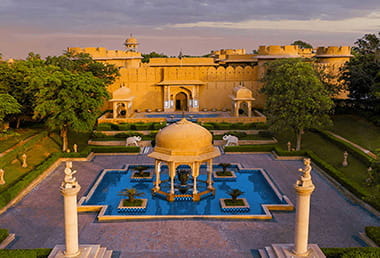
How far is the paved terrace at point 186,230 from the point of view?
1354cm

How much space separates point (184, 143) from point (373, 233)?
9.61 meters

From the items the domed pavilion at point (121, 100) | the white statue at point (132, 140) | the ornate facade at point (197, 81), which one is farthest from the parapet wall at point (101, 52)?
the white statue at point (132, 140)

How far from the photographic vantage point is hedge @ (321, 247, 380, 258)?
464 inches

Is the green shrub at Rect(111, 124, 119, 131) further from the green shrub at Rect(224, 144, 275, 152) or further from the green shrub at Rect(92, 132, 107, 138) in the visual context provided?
the green shrub at Rect(224, 144, 275, 152)

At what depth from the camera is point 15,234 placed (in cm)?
1466

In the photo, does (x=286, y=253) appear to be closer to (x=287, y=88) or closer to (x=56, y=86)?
(x=287, y=88)

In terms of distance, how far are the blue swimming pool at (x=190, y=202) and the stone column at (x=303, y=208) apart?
4585 millimetres

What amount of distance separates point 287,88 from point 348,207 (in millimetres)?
11890

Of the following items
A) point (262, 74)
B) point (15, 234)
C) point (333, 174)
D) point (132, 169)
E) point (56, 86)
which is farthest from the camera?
point (262, 74)

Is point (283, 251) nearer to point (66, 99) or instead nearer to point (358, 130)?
point (66, 99)

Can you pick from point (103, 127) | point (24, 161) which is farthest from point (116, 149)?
point (24, 161)

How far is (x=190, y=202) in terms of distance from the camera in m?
18.6

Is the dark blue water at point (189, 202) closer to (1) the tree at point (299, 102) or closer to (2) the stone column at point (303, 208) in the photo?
(2) the stone column at point (303, 208)

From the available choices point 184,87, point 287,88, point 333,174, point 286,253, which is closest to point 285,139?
point 287,88
